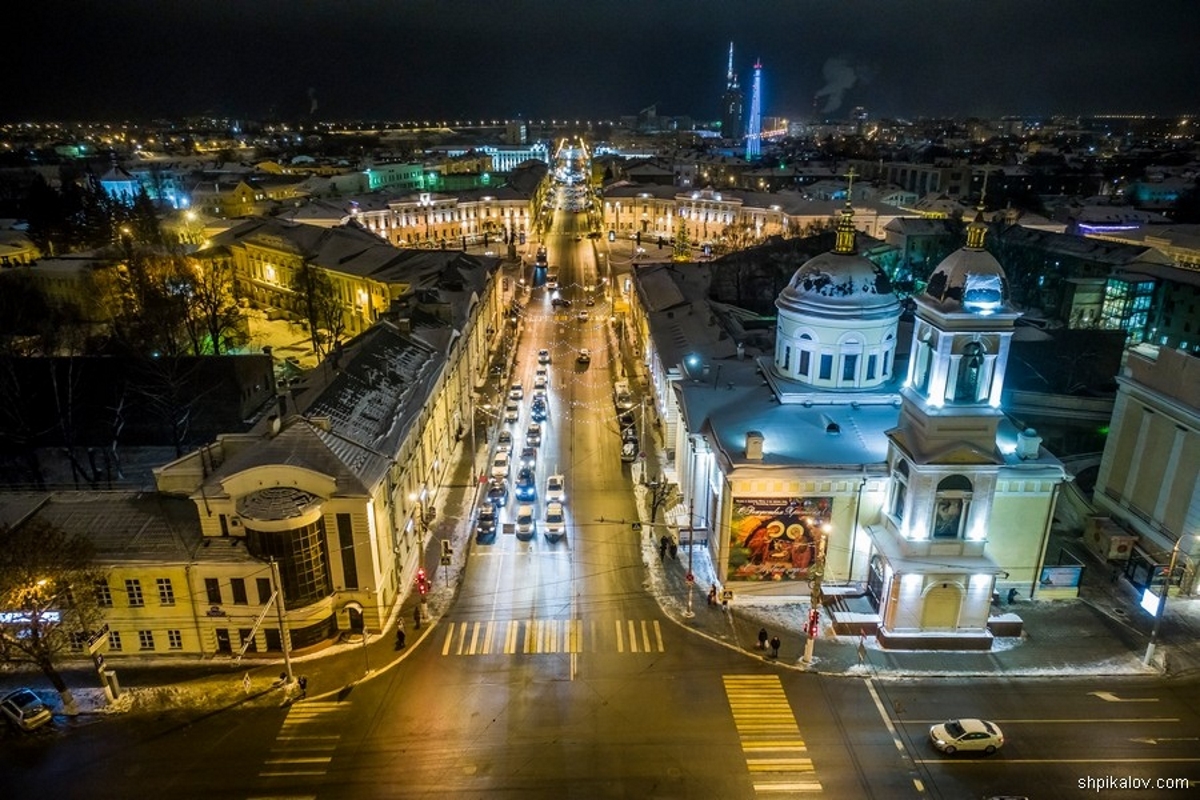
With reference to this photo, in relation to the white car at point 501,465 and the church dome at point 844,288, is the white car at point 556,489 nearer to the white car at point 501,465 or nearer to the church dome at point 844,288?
the white car at point 501,465

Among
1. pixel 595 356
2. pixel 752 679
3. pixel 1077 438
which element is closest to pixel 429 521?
pixel 752 679

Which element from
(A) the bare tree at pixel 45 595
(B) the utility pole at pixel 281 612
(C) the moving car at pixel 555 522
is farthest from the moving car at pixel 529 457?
(A) the bare tree at pixel 45 595

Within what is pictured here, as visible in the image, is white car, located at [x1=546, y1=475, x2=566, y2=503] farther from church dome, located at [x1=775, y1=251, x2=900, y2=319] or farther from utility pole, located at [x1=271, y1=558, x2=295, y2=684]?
utility pole, located at [x1=271, y1=558, x2=295, y2=684]

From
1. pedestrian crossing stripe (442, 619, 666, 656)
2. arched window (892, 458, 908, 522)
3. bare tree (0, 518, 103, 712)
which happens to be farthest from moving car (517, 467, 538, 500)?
bare tree (0, 518, 103, 712)

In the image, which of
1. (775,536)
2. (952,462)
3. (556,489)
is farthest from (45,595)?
(952,462)

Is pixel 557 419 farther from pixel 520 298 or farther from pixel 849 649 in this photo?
pixel 520 298

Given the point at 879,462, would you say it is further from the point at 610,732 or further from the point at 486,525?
the point at 486,525
